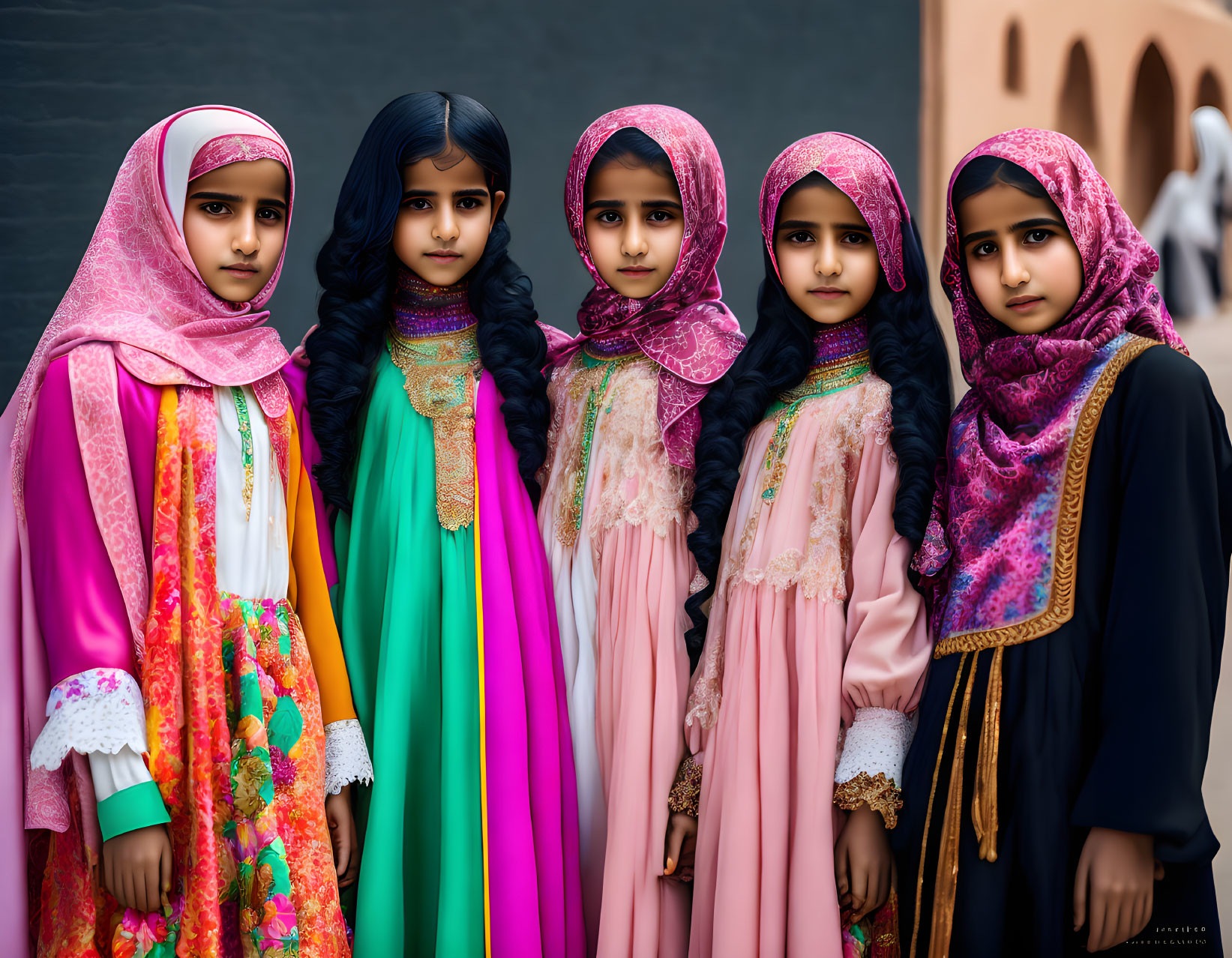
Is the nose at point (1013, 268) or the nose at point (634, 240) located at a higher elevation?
the nose at point (634, 240)

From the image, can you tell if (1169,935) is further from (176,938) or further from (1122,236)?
(176,938)

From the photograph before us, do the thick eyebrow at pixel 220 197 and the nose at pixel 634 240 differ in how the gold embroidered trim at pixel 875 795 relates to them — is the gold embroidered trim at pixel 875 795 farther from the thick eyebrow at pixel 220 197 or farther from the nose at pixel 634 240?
the thick eyebrow at pixel 220 197

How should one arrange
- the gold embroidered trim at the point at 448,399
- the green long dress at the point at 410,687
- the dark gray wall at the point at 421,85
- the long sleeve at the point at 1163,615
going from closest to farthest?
the long sleeve at the point at 1163,615 → the green long dress at the point at 410,687 → the gold embroidered trim at the point at 448,399 → the dark gray wall at the point at 421,85

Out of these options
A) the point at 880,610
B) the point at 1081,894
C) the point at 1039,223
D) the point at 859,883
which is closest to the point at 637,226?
the point at 1039,223

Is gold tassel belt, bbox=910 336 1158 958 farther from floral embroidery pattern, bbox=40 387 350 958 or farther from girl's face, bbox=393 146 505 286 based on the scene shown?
girl's face, bbox=393 146 505 286

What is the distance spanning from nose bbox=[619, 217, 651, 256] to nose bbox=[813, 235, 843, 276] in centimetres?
37

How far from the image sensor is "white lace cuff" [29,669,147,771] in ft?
5.82

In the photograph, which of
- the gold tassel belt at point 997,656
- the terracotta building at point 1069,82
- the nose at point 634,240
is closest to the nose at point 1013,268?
the gold tassel belt at point 997,656

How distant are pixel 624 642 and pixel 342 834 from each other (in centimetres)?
66

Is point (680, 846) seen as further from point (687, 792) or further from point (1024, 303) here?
point (1024, 303)

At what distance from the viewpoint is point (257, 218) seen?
216 cm

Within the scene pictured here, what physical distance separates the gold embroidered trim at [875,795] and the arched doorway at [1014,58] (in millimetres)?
2899

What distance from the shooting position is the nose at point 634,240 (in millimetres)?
2273

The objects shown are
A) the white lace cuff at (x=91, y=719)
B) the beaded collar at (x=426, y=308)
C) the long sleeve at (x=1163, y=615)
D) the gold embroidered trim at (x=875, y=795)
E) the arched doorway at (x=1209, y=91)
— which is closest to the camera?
the long sleeve at (x=1163, y=615)
